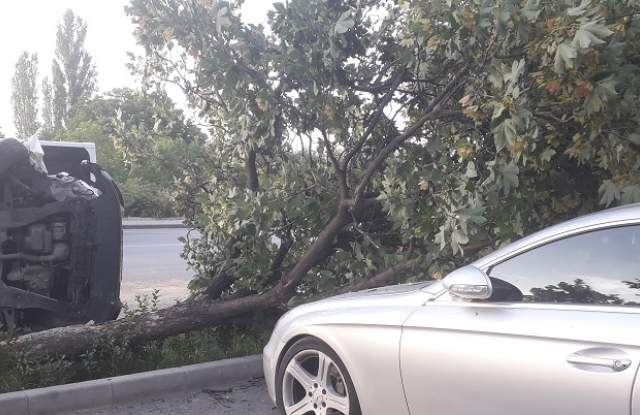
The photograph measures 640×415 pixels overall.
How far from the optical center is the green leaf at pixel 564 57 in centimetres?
352

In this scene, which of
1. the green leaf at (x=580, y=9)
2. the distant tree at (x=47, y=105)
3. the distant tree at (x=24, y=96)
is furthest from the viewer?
the distant tree at (x=47, y=105)

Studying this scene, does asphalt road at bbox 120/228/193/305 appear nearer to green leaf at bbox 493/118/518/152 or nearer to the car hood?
the car hood

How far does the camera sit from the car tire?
3439 millimetres

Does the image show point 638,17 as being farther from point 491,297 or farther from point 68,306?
point 68,306

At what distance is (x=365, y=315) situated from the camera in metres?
3.43

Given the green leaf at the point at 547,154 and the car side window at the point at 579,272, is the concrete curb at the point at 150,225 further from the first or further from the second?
the car side window at the point at 579,272

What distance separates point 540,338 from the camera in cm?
266

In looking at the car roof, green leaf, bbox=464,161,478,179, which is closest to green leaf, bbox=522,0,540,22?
green leaf, bbox=464,161,478,179

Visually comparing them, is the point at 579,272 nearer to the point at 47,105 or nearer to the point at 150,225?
the point at 150,225

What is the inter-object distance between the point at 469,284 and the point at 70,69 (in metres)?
47.1

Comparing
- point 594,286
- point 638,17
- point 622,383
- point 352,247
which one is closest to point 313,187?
point 352,247

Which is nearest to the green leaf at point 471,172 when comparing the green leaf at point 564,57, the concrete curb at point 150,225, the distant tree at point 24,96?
the green leaf at point 564,57

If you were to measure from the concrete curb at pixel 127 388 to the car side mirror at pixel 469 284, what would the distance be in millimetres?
2496

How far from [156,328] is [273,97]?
2.02 meters
